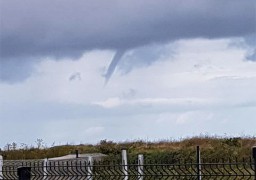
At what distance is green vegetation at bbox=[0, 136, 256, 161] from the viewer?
22.3m

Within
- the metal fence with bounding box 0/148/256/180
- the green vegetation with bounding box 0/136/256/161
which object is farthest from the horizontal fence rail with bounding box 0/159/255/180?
the green vegetation with bounding box 0/136/256/161

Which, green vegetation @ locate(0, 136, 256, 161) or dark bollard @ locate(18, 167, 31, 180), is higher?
green vegetation @ locate(0, 136, 256, 161)

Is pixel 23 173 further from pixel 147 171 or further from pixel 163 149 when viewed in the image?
pixel 163 149

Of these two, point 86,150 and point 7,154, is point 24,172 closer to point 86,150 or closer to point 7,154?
point 7,154

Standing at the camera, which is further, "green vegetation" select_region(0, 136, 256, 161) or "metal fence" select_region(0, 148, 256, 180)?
"green vegetation" select_region(0, 136, 256, 161)

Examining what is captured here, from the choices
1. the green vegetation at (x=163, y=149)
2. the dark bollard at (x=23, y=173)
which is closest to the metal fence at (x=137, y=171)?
the dark bollard at (x=23, y=173)

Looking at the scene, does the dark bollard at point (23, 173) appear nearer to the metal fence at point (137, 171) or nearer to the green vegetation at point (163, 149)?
the metal fence at point (137, 171)

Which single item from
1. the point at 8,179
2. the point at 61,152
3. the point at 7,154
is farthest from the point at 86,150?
the point at 8,179

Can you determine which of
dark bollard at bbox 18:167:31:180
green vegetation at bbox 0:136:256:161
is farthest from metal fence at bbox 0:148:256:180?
green vegetation at bbox 0:136:256:161

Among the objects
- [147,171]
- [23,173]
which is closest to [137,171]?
[147,171]

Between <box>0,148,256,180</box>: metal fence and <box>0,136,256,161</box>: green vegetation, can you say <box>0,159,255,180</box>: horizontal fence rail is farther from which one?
<box>0,136,256,161</box>: green vegetation

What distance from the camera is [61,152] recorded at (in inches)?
1075

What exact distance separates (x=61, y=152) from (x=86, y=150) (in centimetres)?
104

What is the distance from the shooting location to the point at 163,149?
25625 mm
